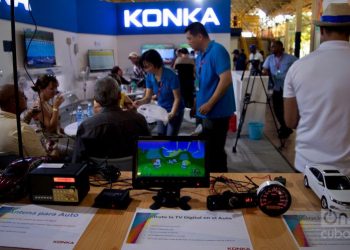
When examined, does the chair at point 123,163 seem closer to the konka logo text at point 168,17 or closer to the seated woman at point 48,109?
the seated woman at point 48,109

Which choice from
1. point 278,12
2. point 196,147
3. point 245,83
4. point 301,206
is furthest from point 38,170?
point 278,12

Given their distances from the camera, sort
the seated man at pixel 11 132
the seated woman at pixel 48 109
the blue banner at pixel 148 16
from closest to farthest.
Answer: the seated man at pixel 11 132 → the seated woman at pixel 48 109 → the blue banner at pixel 148 16

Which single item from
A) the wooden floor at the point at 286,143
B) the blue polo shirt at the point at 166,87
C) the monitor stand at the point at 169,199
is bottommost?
the wooden floor at the point at 286,143

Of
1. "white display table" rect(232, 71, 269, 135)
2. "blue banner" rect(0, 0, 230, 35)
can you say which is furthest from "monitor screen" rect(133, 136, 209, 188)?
"blue banner" rect(0, 0, 230, 35)

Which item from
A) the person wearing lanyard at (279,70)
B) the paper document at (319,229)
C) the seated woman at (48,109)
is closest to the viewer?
the paper document at (319,229)

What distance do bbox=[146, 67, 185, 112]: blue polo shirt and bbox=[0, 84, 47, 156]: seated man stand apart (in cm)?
149

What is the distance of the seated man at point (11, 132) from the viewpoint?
6.32ft

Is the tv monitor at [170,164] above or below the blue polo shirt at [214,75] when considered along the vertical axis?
below

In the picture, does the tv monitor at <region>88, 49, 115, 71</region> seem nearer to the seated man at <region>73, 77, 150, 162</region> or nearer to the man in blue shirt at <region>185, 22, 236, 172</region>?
the man in blue shirt at <region>185, 22, 236, 172</region>

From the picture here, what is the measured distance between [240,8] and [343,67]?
21.7m

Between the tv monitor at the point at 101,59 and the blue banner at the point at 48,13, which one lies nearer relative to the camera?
the blue banner at the point at 48,13

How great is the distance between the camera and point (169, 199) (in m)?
1.34

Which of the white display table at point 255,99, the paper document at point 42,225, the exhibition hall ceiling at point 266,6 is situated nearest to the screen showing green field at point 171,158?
the paper document at point 42,225

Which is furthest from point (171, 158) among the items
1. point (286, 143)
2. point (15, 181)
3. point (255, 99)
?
point (255, 99)
